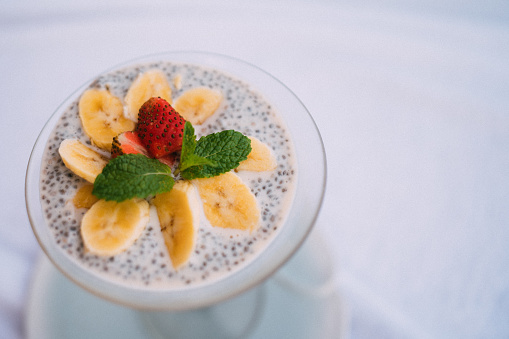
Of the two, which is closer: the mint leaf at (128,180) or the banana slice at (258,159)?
the mint leaf at (128,180)

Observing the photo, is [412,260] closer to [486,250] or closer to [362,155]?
[486,250]

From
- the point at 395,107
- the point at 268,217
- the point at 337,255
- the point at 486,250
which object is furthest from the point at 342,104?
the point at 268,217

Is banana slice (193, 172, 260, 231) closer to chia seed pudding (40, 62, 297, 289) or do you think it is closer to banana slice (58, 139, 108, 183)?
chia seed pudding (40, 62, 297, 289)

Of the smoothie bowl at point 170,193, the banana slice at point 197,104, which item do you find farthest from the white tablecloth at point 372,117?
the banana slice at point 197,104

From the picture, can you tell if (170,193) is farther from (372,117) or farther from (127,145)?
(372,117)

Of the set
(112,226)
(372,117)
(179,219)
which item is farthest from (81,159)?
(372,117)

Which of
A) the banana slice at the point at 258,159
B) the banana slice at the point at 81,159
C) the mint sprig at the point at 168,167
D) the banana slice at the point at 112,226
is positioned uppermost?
the banana slice at the point at 258,159

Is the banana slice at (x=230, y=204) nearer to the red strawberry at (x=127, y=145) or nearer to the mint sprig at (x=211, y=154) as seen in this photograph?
the mint sprig at (x=211, y=154)
